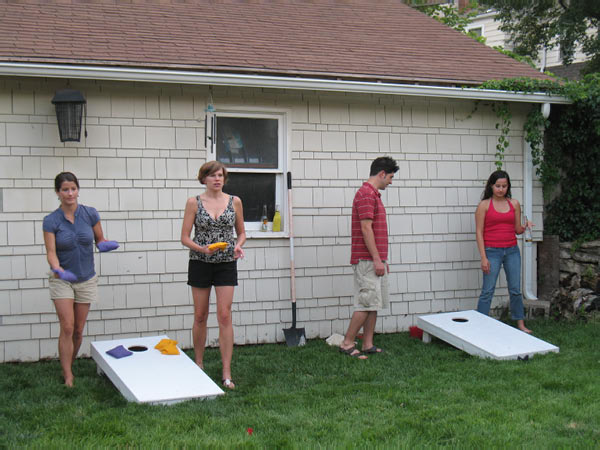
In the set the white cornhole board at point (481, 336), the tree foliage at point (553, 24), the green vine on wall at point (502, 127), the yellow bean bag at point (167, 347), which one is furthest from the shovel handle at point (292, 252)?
the tree foliage at point (553, 24)

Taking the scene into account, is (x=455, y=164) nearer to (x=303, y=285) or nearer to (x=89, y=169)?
(x=303, y=285)

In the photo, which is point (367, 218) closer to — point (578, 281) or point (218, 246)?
point (218, 246)

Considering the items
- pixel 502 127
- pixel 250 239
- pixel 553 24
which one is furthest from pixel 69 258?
pixel 553 24

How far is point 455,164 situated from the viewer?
7.33 m

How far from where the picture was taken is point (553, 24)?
51.8 ft

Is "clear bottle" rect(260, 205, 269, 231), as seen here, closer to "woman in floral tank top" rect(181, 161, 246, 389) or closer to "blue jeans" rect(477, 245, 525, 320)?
"woman in floral tank top" rect(181, 161, 246, 389)

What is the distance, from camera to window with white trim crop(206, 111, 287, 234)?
21.7 ft

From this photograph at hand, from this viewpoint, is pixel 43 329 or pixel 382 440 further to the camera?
pixel 43 329

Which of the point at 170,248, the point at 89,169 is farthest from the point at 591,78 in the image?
the point at 89,169

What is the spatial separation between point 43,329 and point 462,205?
14.7 feet

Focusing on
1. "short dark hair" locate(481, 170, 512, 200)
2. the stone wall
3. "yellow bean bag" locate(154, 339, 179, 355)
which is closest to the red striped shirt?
"short dark hair" locate(481, 170, 512, 200)

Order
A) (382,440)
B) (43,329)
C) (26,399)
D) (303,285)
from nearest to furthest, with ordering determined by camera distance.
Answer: (382,440)
(26,399)
(43,329)
(303,285)

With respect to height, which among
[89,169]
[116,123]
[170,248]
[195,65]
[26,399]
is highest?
[195,65]

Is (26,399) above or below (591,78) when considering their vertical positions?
below
